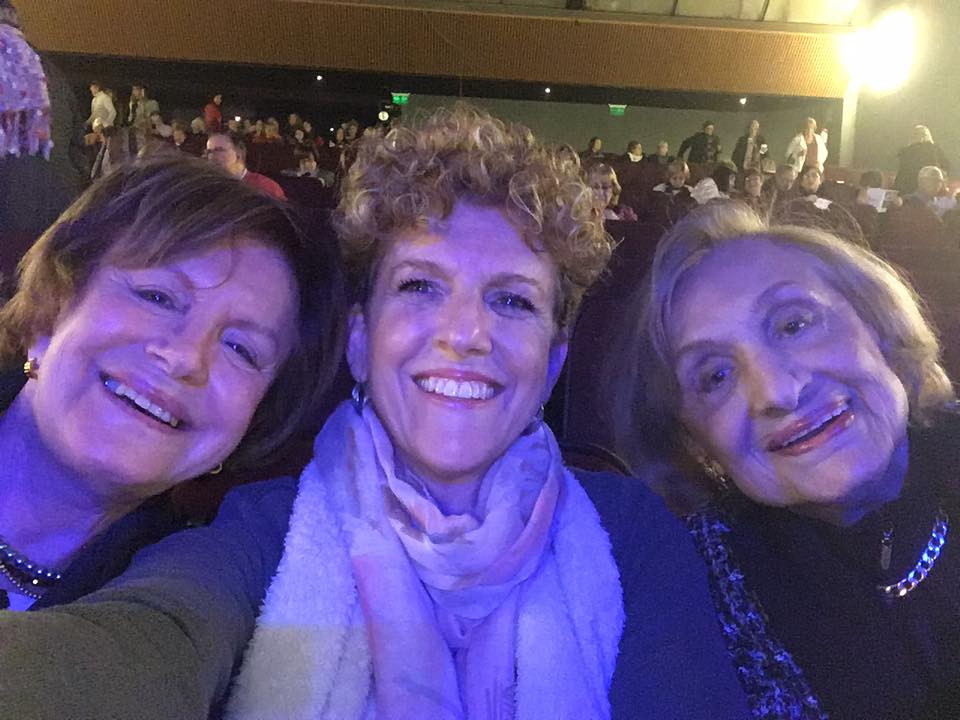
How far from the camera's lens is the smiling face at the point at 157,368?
109 centimetres

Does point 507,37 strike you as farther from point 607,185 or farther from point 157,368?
point 157,368

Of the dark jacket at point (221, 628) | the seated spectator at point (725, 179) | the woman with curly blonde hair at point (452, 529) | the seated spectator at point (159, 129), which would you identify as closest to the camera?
the dark jacket at point (221, 628)

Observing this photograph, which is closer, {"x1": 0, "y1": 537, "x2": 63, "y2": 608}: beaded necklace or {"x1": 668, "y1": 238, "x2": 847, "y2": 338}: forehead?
{"x1": 0, "y1": 537, "x2": 63, "y2": 608}: beaded necklace

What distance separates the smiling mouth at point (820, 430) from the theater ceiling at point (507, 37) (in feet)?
35.3

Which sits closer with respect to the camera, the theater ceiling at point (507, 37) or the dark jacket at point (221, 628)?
the dark jacket at point (221, 628)

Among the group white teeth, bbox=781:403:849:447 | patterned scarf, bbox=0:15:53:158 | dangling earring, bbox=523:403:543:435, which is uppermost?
patterned scarf, bbox=0:15:53:158

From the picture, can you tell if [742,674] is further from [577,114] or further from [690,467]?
[577,114]

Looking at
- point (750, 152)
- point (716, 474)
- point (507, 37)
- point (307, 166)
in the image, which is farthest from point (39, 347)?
point (507, 37)

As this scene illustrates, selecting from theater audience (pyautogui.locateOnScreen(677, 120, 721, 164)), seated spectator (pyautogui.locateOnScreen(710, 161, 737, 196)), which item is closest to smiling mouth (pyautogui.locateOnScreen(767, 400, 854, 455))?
A: seated spectator (pyautogui.locateOnScreen(710, 161, 737, 196))

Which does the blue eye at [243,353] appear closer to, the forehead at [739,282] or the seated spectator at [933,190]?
the forehead at [739,282]

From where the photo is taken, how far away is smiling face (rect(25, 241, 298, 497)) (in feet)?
3.59

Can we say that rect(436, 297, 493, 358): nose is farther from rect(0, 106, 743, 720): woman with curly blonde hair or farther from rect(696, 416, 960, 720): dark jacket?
rect(696, 416, 960, 720): dark jacket

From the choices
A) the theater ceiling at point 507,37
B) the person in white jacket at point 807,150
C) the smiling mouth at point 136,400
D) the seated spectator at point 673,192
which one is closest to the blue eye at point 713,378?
the smiling mouth at point 136,400

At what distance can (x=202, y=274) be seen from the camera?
1.19m
